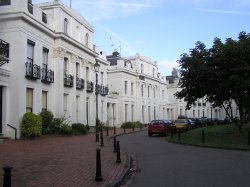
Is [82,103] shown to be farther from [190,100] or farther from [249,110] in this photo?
[249,110]

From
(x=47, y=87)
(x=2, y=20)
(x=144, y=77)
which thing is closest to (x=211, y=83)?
(x=47, y=87)

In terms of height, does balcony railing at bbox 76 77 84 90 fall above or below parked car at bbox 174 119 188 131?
above

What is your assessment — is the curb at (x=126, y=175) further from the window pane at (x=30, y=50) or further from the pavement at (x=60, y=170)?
the window pane at (x=30, y=50)

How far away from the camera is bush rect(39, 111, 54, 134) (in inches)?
1121

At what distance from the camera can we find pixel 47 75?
Answer: 30359mm

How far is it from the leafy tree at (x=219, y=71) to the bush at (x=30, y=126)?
10448 mm

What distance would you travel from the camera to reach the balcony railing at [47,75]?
29853 mm

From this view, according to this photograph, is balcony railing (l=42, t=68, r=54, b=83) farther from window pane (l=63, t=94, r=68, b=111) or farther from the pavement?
the pavement

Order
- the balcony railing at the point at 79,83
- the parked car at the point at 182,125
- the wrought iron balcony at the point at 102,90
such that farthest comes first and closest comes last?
the wrought iron balcony at the point at 102,90 → the parked car at the point at 182,125 → the balcony railing at the point at 79,83

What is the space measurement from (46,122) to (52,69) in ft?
17.4

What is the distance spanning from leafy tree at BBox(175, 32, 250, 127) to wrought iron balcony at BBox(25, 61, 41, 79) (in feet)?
34.6

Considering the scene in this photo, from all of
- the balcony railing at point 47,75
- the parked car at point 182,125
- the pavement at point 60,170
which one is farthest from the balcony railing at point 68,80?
the pavement at point 60,170

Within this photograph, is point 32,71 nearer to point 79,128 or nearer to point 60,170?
point 79,128

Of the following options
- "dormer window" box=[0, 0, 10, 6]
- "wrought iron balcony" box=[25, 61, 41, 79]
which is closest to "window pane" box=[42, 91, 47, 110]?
"wrought iron balcony" box=[25, 61, 41, 79]
